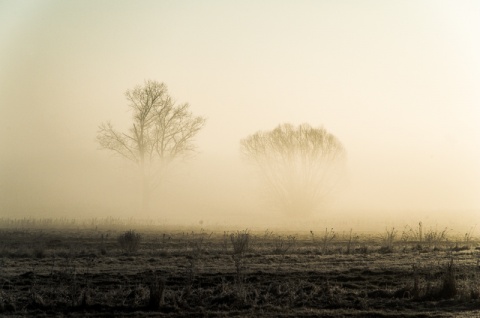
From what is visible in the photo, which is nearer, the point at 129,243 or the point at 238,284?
the point at 238,284

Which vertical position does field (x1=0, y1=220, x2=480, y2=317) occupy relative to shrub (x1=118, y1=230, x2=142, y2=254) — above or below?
below

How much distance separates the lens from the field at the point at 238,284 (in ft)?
46.5

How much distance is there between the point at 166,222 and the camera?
6006 centimetres

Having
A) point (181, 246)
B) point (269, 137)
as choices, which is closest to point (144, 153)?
point (269, 137)

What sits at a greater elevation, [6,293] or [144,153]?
[144,153]

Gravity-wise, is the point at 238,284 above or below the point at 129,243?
below

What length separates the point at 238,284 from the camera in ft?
52.0

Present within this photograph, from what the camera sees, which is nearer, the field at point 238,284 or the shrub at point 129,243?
the field at point 238,284

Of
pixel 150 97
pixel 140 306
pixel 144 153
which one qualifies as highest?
pixel 150 97

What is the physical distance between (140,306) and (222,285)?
2.59 metres

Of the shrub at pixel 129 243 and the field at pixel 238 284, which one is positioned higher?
the shrub at pixel 129 243

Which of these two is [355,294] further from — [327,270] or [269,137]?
[269,137]

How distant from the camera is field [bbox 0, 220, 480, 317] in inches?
558

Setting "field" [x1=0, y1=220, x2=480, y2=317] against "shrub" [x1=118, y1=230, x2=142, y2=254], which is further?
"shrub" [x1=118, y1=230, x2=142, y2=254]
